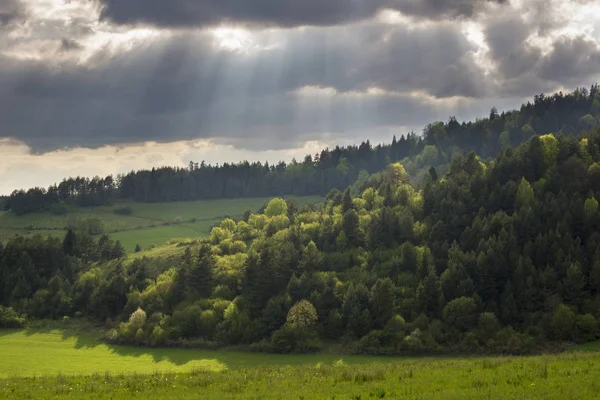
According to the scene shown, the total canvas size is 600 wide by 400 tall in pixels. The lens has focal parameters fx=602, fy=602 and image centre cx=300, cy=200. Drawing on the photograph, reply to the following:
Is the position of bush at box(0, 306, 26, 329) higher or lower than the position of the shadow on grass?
higher

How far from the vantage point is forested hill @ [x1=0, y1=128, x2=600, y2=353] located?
10706cm

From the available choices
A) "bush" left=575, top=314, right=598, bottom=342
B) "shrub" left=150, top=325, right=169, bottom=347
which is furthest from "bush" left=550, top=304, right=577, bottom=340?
"shrub" left=150, top=325, right=169, bottom=347

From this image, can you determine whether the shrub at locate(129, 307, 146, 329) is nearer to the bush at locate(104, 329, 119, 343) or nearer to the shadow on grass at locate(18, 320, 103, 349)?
the bush at locate(104, 329, 119, 343)

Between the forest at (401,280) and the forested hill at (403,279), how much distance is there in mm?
283

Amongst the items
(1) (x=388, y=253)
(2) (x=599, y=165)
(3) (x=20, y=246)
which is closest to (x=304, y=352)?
(1) (x=388, y=253)

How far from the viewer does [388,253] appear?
5433 inches

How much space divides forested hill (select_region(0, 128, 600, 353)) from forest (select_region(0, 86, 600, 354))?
283mm

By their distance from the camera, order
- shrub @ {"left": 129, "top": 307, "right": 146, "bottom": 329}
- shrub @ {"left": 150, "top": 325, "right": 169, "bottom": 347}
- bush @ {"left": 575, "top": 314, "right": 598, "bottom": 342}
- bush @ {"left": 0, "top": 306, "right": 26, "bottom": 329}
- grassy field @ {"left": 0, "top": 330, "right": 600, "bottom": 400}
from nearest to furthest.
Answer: grassy field @ {"left": 0, "top": 330, "right": 600, "bottom": 400}, bush @ {"left": 575, "top": 314, "right": 598, "bottom": 342}, shrub @ {"left": 150, "top": 325, "right": 169, "bottom": 347}, shrub @ {"left": 129, "top": 307, "right": 146, "bottom": 329}, bush @ {"left": 0, "top": 306, "right": 26, "bottom": 329}

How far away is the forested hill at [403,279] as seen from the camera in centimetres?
10706

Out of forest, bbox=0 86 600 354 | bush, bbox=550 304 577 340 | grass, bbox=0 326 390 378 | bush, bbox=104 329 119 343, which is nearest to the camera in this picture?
bush, bbox=550 304 577 340

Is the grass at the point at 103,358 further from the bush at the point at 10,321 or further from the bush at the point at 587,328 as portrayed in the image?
the bush at the point at 587,328

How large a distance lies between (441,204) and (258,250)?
155 ft

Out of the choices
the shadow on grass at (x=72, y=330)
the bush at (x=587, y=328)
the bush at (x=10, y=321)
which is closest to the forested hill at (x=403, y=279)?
the bush at (x=587, y=328)

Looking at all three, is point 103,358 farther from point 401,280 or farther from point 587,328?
point 587,328
